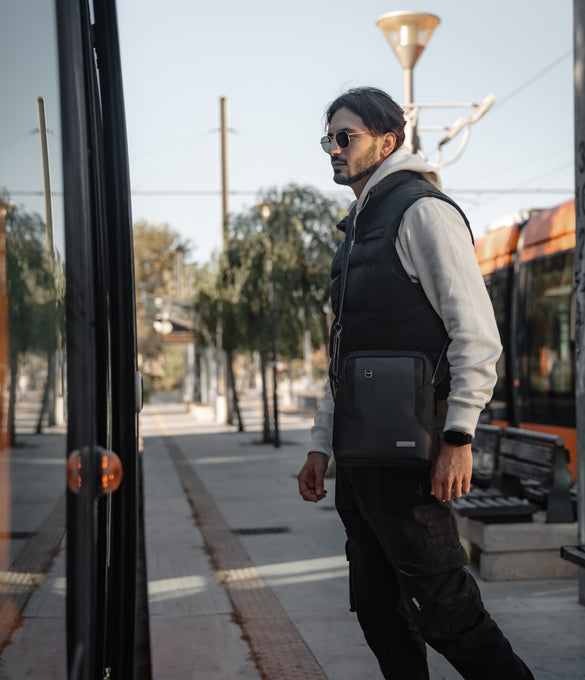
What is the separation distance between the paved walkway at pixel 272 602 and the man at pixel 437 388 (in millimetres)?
1364

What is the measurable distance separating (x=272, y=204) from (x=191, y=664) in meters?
14.7

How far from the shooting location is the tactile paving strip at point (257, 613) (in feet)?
13.7

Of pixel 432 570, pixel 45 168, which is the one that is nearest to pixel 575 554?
Result: pixel 432 570

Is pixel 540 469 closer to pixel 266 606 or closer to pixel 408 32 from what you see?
pixel 266 606

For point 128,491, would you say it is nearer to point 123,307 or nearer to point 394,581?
point 123,307

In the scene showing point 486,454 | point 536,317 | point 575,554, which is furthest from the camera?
point 536,317

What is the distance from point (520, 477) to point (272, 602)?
1.99 meters

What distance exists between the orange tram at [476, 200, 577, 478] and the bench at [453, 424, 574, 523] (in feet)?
13.3

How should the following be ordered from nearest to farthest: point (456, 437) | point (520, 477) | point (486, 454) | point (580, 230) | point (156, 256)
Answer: point (456, 437)
point (580, 230)
point (520, 477)
point (486, 454)
point (156, 256)

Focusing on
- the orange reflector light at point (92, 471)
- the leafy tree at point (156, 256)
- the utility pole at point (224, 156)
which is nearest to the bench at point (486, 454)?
the orange reflector light at point (92, 471)

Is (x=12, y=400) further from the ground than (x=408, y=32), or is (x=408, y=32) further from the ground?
(x=408, y=32)

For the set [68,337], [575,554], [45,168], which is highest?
[45,168]

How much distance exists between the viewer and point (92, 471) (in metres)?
1.71

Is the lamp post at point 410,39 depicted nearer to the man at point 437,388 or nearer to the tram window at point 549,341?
the tram window at point 549,341
